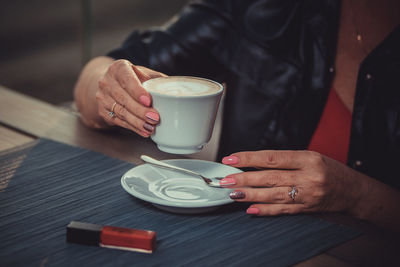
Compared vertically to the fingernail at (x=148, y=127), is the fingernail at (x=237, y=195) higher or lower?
lower

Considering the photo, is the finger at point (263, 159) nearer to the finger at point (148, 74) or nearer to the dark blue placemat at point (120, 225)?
the dark blue placemat at point (120, 225)

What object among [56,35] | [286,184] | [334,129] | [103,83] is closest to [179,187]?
[286,184]

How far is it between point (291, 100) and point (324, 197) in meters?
0.56

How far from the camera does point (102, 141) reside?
121 cm

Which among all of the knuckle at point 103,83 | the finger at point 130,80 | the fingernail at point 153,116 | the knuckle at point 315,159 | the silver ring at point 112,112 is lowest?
the knuckle at point 315,159

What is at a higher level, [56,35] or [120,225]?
[120,225]

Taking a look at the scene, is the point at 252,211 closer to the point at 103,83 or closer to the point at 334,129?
the point at 103,83

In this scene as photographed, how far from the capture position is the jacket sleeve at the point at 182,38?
1473mm

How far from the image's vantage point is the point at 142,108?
0.89 m

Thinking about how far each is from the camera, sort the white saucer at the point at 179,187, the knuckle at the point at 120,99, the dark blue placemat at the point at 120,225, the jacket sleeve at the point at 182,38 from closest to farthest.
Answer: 1. the dark blue placemat at the point at 120,225
2. the white saucer at the point at 179,187
3. the knuckle at the point at 120,99
4. the jacket sleeve at the point at 182,38

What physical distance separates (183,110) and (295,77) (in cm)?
65

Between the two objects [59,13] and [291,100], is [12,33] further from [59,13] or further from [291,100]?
[291,100]

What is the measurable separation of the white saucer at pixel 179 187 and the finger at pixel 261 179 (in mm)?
30

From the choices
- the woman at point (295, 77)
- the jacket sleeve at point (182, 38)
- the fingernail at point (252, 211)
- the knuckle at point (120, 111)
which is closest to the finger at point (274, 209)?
the fingernail at point (252, 211)
